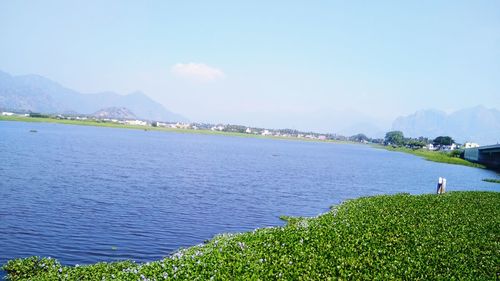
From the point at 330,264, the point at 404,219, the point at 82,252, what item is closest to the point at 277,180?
the point at 404,219

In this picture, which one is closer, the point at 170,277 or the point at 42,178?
the point at 170,277

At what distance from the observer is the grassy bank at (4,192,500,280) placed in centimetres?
1481

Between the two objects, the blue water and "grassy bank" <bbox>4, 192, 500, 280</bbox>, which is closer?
"grassy bank" <bbox>4, 192, 500, 280</bbox>

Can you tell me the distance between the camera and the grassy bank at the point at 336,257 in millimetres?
14812

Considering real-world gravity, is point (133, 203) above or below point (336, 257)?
below

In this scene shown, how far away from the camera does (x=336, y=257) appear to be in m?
16.7

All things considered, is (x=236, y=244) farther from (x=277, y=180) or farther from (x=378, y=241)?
(x=277, y=180)

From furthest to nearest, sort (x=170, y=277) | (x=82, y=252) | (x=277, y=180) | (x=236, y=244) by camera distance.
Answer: (x=277, y=180)
(x=82, y=252)
(x=236, y=244)
(x=170, y=277)

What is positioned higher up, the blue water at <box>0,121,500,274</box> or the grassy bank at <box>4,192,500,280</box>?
the grassy bank at <box>4,192,500,280</box>

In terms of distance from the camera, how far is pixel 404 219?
2605 cm

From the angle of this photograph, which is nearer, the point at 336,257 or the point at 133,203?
the point at 336,257

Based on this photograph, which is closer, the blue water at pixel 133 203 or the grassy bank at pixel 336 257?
the grassy bank at pixel 336 257

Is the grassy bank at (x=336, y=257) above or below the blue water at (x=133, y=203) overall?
above

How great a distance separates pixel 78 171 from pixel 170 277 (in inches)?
1728
